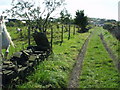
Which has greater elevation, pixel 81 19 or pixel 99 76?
pixel 81 19

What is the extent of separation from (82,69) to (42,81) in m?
3.55

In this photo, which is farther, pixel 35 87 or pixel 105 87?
pixel 105 87

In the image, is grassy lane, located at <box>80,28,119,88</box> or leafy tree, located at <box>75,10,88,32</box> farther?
leafy tree, located at <box>75,10,88,32</box>

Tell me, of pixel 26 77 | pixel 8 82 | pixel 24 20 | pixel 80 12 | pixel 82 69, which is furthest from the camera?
pixel 80 12

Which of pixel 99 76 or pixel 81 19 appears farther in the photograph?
pixel 81 19

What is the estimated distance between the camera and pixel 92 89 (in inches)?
315

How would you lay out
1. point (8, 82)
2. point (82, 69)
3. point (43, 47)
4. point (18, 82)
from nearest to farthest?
point (8, 82) < point (18, 82) < point (82, 69) < point (43, 47)

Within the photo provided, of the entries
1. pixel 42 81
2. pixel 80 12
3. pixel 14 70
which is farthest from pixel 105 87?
pixel 80 12

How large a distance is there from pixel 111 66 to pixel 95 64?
105cm

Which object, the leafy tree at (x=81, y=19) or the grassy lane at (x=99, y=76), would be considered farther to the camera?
the leafy tree at (x=81, y=19)

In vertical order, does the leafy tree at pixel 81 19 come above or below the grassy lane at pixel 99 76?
above

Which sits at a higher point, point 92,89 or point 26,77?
point 26,77

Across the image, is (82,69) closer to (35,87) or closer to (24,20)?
(35,87)

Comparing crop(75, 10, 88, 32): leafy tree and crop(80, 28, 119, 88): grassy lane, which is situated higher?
crop(75, 10, 88, 32): leafy tree
